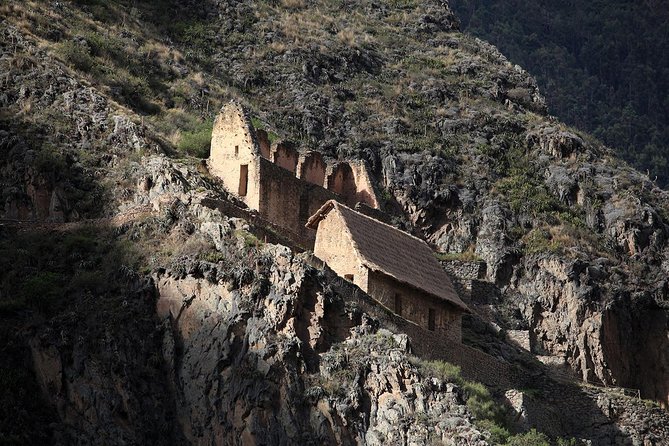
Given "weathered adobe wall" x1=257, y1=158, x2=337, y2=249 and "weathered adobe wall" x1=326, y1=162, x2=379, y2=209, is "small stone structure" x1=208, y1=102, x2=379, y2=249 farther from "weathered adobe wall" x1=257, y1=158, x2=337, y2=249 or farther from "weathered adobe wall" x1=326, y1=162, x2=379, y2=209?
"weathered adobe wall" x1=326, y1=162, x2=379, y2=209

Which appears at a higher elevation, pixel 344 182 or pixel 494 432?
pixel 344 182

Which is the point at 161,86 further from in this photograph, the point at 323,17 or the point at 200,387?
the point at 200,387

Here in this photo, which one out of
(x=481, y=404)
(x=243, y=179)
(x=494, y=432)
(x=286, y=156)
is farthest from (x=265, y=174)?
(x=494, y=432)

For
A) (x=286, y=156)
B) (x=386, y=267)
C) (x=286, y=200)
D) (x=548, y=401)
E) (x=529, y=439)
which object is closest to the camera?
(x=529, y=439)

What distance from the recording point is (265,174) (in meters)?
60.7

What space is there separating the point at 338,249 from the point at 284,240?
1.81 meters

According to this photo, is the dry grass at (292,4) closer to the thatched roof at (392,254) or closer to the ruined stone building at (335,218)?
the ruined stone building at (335,218)

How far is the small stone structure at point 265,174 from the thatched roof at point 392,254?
7.53ft

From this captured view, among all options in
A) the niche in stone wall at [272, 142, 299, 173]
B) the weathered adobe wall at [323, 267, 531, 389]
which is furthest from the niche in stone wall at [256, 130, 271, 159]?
the weathered adobe wall at [323, 267, 531, 389]

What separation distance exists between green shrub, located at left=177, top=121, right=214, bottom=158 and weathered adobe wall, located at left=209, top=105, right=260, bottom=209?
3.91 feet

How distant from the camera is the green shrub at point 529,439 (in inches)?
1892

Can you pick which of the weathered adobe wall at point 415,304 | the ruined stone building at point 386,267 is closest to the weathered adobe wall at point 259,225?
the ruined stone building at point 386,267

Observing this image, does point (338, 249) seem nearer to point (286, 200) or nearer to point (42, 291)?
point (286, 200)

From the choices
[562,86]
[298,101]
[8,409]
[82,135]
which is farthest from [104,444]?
[562,86]
